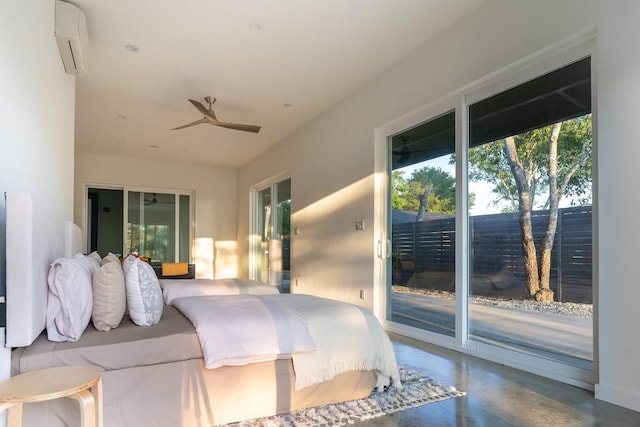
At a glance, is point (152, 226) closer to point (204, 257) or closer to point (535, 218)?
point (204, 257)

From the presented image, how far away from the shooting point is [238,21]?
11.0 feet

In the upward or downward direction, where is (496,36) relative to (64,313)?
upward

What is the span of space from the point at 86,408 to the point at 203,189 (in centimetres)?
786

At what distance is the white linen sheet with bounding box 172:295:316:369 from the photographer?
2006mm

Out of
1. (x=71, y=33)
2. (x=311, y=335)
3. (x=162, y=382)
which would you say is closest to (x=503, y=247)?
(x=311, y=335)

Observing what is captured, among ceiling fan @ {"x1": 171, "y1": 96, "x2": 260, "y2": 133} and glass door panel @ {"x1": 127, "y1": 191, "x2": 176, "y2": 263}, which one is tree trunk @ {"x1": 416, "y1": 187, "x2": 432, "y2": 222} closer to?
ceiling fan @ {"x1": 171, "y1": 96, "x2": 260, "y2": 133}

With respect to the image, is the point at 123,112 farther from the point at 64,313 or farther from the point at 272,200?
the point at 64,313

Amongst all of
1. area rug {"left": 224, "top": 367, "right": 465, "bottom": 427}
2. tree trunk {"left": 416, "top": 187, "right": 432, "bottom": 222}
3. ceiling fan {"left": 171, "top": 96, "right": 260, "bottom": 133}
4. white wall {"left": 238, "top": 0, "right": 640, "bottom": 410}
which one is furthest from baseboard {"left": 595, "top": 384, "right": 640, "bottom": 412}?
ceiling fan {"left": 171, "top": 96, "right": 260, "bottom": 133}

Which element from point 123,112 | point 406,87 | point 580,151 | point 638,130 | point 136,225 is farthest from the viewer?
point 136,225

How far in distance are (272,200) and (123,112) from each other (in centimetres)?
300

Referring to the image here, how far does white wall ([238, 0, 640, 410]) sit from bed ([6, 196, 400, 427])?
1.33 metres

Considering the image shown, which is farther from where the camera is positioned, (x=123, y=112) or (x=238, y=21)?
(x=123, y=112)

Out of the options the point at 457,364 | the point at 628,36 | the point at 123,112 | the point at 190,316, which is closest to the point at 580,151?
the point at 628,36

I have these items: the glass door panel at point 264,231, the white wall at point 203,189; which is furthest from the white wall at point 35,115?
the white wall at point 203,189
